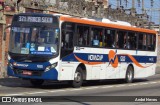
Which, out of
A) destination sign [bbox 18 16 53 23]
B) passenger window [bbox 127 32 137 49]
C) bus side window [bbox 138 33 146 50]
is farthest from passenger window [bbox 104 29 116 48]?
destination sign [bbox 18 16 53 23]

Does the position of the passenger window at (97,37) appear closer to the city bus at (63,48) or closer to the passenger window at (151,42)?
the city bus at (63,48)

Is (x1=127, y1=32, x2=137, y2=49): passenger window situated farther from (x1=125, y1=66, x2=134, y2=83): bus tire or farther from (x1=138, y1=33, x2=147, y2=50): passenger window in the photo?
(x1=125, y1=66, x2=134, y2=83): bus tire

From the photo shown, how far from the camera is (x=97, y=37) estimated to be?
21922 mm

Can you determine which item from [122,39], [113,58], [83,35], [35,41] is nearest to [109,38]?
[113,58]

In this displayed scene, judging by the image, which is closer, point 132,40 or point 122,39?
point 122,39

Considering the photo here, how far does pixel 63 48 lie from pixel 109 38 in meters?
4.18

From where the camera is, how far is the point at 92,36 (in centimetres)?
2156

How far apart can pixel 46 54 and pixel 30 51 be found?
73 centimetres

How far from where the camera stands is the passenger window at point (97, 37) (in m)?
21.6

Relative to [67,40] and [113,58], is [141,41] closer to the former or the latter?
[113,58]

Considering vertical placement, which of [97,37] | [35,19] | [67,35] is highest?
→ [35,19]

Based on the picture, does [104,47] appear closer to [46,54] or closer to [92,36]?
[92,36]

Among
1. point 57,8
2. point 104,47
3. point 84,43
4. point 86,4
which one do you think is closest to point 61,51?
point 84,43

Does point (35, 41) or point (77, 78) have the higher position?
point (35, 41)
